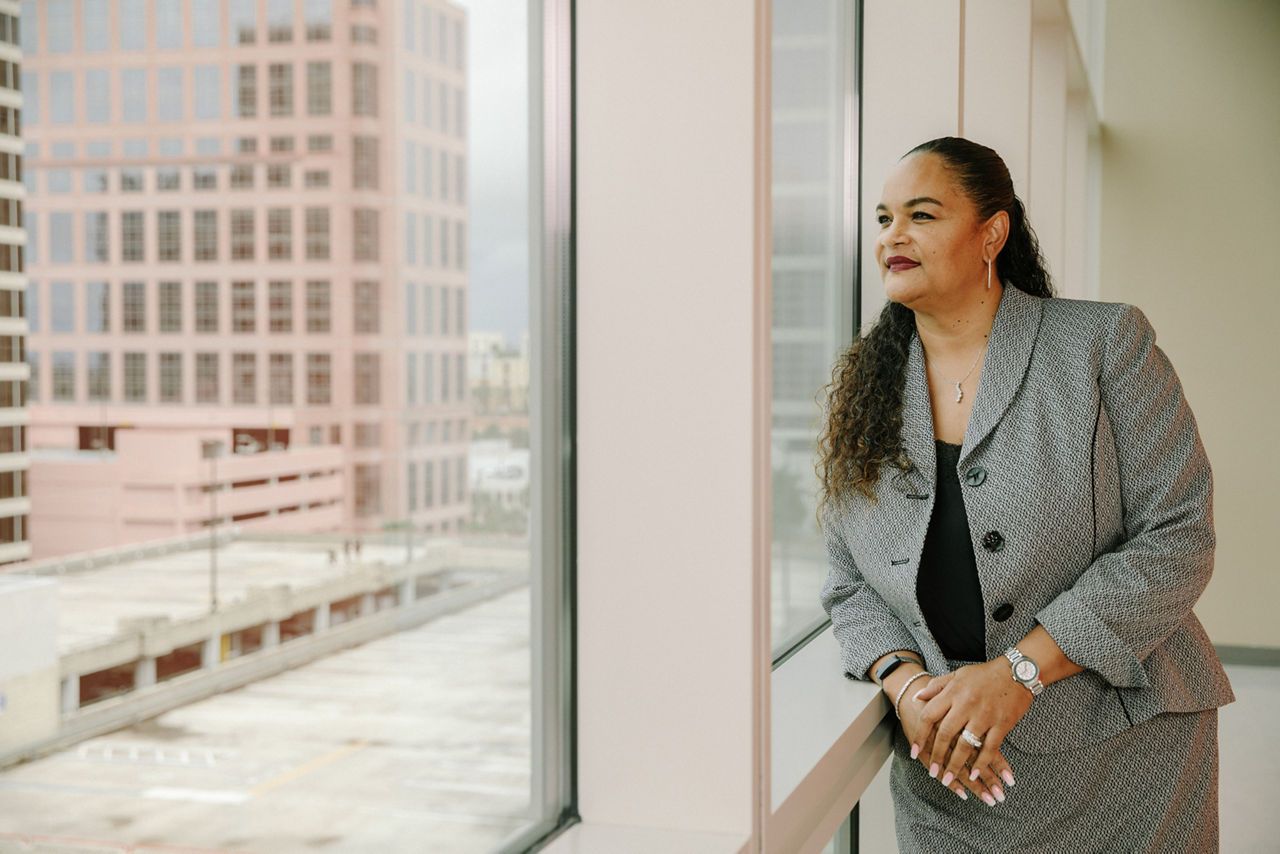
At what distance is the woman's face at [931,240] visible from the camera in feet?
5.45

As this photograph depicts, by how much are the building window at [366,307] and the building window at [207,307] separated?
15 cm

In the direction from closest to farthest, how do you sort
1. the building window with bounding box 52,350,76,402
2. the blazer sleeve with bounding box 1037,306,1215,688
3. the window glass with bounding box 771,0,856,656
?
the building window with bounding box 52,350,76,402 < the blazer sleeve with bounding box 1037,306,1215,688 < the window glass with bounding box 771,0,856,656

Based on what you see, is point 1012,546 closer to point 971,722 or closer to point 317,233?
point 971,722

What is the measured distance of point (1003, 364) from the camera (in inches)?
62.9

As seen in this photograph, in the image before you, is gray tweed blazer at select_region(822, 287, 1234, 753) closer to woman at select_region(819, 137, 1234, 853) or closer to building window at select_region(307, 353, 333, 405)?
woman at select_region(819, 137, 1234, 853)

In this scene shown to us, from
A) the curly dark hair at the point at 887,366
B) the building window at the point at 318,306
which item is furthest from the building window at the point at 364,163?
the curly dark hair at the point at 887,366

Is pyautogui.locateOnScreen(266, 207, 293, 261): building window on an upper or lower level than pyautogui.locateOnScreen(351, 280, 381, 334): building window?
upper

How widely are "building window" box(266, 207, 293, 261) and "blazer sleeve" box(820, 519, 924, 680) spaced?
1.10 m

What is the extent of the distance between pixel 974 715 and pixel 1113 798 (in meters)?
0.33

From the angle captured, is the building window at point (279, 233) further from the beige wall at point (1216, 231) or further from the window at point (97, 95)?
the beige wall at point (1216, 231)

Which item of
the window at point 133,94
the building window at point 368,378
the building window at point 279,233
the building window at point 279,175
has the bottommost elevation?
the building window at point 368,378

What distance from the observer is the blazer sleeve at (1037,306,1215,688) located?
145 centimetres

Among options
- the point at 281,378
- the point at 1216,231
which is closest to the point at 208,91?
the point at 281,378

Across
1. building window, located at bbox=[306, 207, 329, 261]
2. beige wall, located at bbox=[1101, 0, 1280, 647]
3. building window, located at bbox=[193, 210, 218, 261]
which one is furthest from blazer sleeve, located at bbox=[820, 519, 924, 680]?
beige wall, located at bbox=[1101, 0, 1280, 647]
